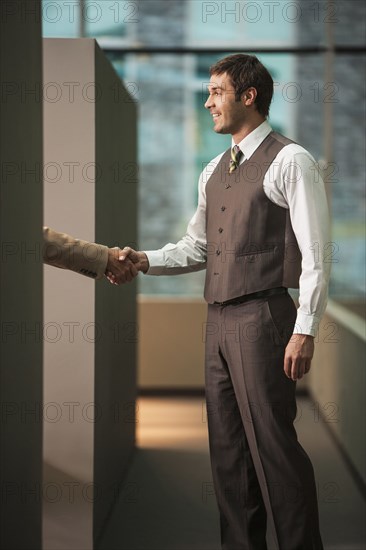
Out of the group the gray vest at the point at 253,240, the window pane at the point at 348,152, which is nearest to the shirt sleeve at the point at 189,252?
the gray vest at the point at 253,240

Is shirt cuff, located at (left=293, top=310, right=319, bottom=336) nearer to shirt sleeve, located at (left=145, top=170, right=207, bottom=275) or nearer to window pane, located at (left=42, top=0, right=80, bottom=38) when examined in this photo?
shirt sleeve, located at (left=145, top=170, right=207, bottom=275)

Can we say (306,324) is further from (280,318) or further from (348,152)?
(348,152)

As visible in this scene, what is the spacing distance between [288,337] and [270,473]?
382 mm

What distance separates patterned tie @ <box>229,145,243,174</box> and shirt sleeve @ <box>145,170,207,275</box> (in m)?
0.16

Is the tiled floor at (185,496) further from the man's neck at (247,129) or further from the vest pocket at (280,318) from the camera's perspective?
the man's neck at (247,129)

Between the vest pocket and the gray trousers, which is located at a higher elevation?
the vest pocket

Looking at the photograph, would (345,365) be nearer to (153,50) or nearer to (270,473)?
(270,473)

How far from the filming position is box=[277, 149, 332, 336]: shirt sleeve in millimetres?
2336

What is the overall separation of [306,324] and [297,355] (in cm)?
9

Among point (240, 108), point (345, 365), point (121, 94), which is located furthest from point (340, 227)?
point (240, 108)

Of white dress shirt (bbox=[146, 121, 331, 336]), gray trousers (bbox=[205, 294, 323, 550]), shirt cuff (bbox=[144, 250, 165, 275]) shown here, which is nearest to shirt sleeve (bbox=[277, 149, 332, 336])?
white dress shirt (bbox=[146, 121, 331, 336])

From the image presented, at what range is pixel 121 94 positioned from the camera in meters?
3.68

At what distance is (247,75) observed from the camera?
8.28 ft

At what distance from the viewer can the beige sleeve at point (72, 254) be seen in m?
2.77
